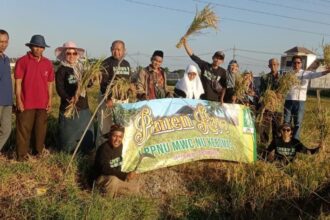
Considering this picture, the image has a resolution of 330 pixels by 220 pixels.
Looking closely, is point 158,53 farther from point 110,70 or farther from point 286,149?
point 286,149

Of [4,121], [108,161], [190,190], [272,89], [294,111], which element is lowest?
[190,190]

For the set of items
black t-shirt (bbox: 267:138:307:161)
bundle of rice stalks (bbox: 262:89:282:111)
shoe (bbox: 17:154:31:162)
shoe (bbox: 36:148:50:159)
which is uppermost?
bundle of rice stalks (bbox: 262:89:282:111)

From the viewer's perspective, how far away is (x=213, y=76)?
322 inches

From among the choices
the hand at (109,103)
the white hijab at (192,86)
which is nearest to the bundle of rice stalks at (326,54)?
the white hijab at (192,86)

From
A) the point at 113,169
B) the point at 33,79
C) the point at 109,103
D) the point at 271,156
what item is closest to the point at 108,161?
the point at 113,169

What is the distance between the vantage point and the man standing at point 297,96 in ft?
28.1

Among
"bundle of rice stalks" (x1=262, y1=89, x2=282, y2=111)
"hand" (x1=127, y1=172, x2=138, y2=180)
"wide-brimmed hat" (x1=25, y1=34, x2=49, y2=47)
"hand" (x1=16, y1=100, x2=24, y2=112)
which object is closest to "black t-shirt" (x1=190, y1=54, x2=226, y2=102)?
"bundle of rice stalks" (x1=262, y1=89, x2=282, y2=111)

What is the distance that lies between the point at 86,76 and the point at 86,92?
60 cm

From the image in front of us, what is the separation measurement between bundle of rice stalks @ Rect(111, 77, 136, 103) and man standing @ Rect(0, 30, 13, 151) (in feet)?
4.97

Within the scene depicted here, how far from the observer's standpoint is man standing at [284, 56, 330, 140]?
8.56 meters

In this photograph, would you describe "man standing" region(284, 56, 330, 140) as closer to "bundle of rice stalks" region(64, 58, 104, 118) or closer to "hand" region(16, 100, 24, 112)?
"bundle of rice stalks" region(64, 58, 104, 118)

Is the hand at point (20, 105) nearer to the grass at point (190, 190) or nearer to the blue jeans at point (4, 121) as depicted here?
the blue jeans at point (4, 121)

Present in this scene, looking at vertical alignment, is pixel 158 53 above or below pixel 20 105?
above

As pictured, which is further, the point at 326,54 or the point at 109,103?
the point at 326,54
